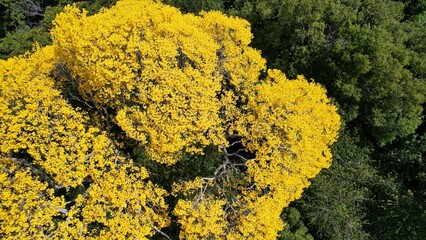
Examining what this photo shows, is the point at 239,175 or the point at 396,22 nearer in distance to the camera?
the point at 239,175

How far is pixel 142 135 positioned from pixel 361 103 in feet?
48.5

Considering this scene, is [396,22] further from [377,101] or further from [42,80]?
[42,80]

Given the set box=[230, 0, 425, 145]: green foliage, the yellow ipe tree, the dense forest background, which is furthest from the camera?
box=[230, 0, 425, 145]: green foliage

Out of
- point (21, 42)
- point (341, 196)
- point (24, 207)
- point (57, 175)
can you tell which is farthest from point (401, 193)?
point (21, 42)

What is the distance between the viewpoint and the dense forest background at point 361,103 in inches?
893

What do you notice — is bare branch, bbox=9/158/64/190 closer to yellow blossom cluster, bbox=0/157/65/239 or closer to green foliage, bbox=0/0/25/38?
yellow blossom cluster, bbox=0/157/65/239

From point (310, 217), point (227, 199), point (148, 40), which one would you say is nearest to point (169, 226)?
point (227, 199)

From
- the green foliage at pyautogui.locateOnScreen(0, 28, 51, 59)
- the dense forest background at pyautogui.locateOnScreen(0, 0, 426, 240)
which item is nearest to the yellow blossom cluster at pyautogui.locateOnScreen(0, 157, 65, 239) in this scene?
the dense forest background at pyautogui.locateOnScreen(0, 0, 426, 240)

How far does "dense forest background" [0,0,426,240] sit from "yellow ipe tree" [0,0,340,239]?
3.25m

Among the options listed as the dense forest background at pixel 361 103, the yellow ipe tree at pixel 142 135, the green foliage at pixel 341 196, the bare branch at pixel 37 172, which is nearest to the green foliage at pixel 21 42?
the yellow ipe tree at pixel 142 135

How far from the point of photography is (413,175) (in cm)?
2600

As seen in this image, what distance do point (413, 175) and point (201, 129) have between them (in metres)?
15.8

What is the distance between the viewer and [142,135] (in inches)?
757

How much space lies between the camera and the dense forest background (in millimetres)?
22672
